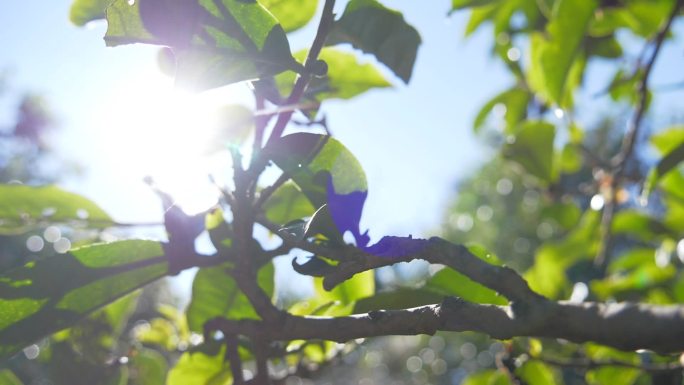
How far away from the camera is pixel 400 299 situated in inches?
28.6

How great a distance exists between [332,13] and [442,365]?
461 inches

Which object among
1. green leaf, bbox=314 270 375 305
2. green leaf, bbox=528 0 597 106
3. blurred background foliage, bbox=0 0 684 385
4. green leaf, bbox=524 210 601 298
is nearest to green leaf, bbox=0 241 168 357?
blurred background foliage, bbox=0 0 684 385

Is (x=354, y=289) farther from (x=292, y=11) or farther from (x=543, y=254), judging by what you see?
(x=543, y=254)

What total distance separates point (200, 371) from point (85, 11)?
481mm

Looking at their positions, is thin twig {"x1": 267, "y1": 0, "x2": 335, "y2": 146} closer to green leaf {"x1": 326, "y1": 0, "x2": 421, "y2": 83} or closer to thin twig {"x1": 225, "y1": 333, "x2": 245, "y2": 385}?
green leaf {"x1": 326, "y1": 0, "x2": 421, "y2": 83}

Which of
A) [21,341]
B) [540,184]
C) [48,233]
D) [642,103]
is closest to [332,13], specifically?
[21,341]

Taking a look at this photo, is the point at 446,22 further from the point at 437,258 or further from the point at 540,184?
the point at 540,184

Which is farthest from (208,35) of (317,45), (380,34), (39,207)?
(39,207)

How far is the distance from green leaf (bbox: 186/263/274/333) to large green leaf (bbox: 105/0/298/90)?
344 mm

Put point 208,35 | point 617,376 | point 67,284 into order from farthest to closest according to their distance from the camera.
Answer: point 617,376, point 67,284, point 208,35

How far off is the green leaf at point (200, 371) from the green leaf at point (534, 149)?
34.4 inches

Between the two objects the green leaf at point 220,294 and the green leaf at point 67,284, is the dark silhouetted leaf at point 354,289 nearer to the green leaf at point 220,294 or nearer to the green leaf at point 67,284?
the green leaf at point 220,294

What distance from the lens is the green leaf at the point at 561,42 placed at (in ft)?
3.74

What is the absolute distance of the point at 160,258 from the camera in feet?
2.30
